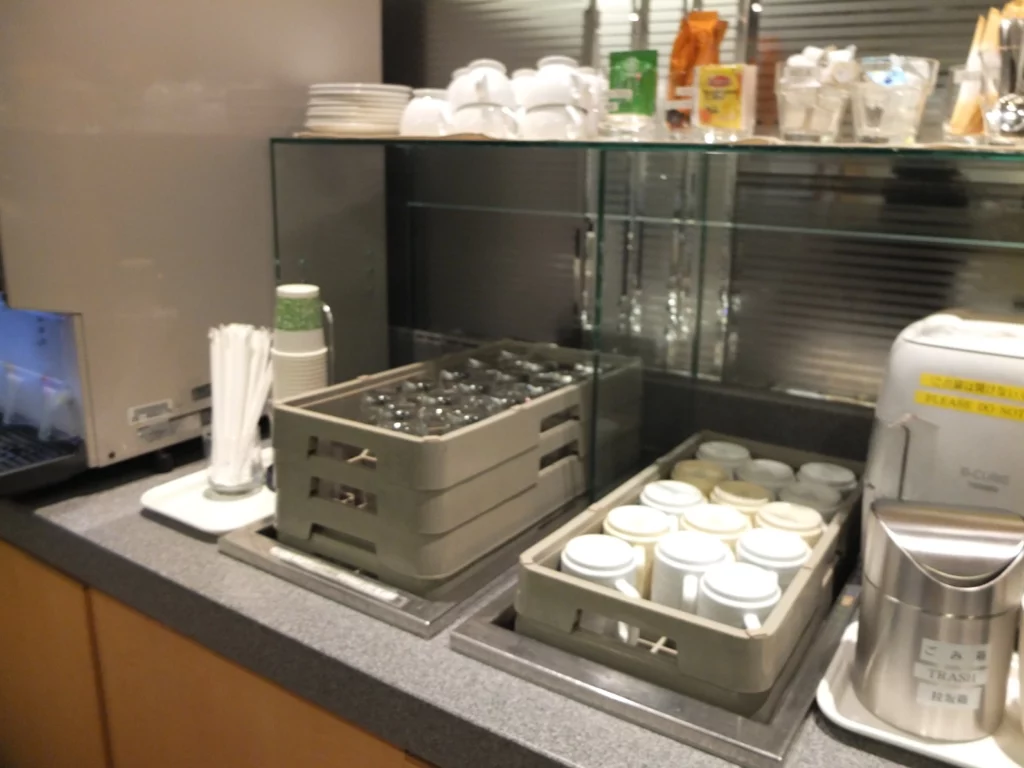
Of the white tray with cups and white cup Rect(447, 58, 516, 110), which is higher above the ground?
white cup Rect(447, 58, 516, 110)

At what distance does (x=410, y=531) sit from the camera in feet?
3.13

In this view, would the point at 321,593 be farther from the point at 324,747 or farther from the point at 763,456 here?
the point at 763,456

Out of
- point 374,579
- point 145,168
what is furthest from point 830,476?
point 145,168

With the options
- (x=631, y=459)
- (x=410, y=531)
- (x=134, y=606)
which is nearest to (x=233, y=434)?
(x=134, y=606)

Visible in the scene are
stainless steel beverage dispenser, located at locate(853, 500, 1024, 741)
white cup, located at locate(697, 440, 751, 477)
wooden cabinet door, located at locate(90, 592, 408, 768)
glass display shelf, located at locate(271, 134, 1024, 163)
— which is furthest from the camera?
white cup, located at locate(697, 440, 751, 477)

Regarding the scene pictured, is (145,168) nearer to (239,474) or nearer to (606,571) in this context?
(239,474)

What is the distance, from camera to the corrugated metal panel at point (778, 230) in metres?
1.19

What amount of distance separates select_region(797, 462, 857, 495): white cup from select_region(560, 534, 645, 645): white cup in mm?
321

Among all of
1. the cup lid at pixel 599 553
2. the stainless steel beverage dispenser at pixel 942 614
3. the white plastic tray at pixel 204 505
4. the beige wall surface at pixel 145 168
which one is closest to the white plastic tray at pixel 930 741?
the stainless steel beverage dispenser at pixel 942 614

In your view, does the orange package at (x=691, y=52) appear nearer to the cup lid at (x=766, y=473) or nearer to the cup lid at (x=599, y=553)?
the cup lid at (x=766, y=473)

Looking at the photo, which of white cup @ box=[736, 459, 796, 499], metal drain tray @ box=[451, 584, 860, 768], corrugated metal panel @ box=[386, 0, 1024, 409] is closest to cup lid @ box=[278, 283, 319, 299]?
corrugated metal panel @ box=[386, 0, 1024, 409]

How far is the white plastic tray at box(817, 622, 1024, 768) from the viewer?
729 mm

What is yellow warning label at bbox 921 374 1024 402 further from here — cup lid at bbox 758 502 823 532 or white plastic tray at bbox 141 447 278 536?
white plastic tray at bbox 141 447 278 536

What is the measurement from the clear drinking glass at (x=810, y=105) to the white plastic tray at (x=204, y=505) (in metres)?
0.81
